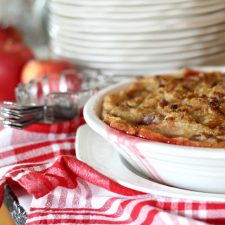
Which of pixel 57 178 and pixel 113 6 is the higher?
pixel 113 6

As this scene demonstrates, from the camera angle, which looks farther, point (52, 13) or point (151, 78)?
point (52, 13)

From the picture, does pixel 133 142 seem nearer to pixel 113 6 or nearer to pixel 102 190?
pixel 102 190

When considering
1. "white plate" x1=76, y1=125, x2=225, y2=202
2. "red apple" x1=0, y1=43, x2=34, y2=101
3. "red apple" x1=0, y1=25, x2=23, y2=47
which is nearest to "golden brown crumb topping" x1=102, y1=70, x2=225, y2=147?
"white plate" x1=76, y1=125, x2=225, y2=202

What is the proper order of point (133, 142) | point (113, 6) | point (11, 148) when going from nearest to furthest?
point (133, 142), point (11, 148), point (113, 6)

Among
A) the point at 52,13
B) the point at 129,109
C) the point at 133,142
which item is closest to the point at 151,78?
the point at 129,109

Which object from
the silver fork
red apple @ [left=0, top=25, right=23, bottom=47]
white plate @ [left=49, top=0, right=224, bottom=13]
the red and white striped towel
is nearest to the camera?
the red and white striped towel

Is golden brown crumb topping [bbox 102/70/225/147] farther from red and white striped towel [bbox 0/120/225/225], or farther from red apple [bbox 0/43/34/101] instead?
red apple [bbox 0/43/34/101]

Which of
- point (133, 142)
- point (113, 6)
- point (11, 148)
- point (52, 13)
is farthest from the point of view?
point (52, 13)
